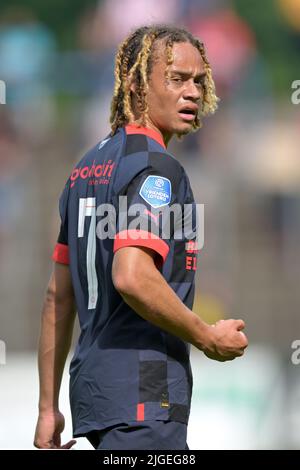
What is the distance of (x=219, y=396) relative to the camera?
24.3ft

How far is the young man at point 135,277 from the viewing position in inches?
122

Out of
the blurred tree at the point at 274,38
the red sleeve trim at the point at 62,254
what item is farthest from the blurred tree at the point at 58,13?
the red sleeve trim at the point at 62,254

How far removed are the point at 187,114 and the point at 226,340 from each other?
89 centimetres

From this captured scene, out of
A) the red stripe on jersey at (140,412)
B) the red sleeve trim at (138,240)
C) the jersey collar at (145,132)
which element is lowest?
the red stripe on jersey at (140,412)

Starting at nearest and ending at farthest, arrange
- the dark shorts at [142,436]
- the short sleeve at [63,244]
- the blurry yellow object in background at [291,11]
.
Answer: the dark shorts at [142,436] → the short sleeve at [63,244] → the blurry yellow object in background at [291,11]

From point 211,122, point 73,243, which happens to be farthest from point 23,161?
point 73,243

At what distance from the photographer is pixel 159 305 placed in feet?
9.95

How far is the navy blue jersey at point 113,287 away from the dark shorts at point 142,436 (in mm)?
25

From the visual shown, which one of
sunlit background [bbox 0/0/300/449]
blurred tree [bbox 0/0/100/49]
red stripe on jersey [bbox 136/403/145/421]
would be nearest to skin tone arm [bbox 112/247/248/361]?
red stripe on jersey [bbox 136/403/145/421]

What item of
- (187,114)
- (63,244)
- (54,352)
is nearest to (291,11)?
(187,114)

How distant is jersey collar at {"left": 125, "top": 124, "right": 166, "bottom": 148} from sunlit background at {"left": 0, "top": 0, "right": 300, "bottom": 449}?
4.14 metres

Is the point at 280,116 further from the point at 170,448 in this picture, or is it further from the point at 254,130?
the point at 170,448

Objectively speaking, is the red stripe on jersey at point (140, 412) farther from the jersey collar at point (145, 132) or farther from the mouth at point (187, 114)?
the mouth at point (187, 114)
